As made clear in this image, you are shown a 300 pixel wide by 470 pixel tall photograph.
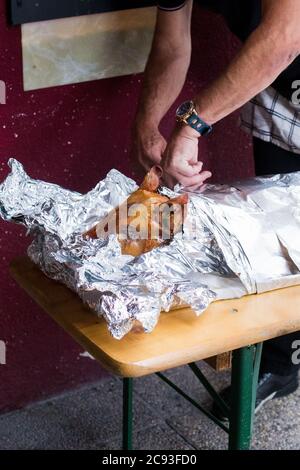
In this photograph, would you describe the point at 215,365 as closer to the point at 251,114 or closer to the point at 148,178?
the point at 148,178

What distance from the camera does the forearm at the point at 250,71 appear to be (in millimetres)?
1722

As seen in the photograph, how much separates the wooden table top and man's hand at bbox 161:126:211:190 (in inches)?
13.0

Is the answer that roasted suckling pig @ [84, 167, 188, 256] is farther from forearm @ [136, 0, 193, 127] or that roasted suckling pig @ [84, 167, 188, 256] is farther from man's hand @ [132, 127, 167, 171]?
forearm @ [136, 0, 193, 127]

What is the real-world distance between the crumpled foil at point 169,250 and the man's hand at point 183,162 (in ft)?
0.16

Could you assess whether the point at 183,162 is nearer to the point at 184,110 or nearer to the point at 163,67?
the point at 184,110

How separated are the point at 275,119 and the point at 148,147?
1.17 ft

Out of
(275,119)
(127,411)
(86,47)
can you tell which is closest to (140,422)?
(127,411)

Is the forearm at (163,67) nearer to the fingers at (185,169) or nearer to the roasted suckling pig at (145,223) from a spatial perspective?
the fingers at (185,169)

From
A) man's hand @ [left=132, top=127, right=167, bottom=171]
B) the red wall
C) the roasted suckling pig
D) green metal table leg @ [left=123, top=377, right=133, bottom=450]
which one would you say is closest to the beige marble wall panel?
the red wall

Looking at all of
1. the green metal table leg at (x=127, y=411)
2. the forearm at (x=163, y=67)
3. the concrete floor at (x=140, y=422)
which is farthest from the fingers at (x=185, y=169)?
the concrete floor at (x=140, y=422)

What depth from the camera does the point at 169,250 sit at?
1562 millimetres

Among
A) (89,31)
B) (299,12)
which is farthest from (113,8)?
(299,12)

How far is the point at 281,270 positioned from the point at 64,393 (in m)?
1.12

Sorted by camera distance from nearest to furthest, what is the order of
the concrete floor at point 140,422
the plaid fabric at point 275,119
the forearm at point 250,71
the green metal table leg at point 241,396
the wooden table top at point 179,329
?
the wooden table top at point 179,329
the green metal table leg at point 241,396
the forearm at point 250,71
the plaid fabric at point 275,119
the concrete floor at point 140,422
